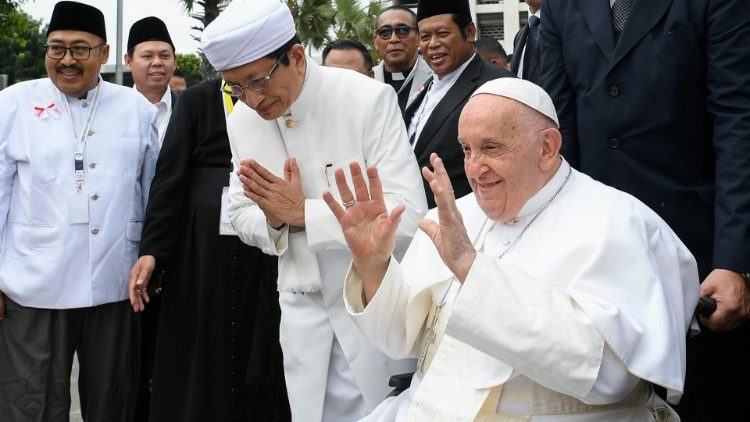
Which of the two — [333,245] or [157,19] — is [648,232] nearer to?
[333,245]

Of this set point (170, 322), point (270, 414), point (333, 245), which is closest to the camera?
point (333, 245)

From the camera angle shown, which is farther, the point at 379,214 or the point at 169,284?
the point at 169,284

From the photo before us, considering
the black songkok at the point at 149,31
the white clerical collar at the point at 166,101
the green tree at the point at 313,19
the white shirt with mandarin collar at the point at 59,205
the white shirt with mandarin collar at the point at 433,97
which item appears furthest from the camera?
the green tree at the point at 313,19

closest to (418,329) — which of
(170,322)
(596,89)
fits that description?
(596,89)

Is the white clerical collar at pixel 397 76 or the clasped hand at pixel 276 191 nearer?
the clasped hand at pixel 276 191

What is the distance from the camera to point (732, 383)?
3.65 meters

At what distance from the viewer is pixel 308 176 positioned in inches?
173

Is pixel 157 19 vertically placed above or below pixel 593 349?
above

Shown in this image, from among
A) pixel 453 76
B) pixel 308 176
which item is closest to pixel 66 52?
pixel 308 176

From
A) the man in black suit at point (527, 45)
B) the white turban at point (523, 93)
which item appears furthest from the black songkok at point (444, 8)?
the white turban at point (523, 93)

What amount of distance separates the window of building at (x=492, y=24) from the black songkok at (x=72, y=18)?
65.6 metres

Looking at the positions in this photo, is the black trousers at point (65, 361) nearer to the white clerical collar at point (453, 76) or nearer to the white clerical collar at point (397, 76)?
the white clerical collar at point (453, 76)

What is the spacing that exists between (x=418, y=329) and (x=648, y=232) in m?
0.86

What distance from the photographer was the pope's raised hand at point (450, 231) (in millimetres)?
2889
